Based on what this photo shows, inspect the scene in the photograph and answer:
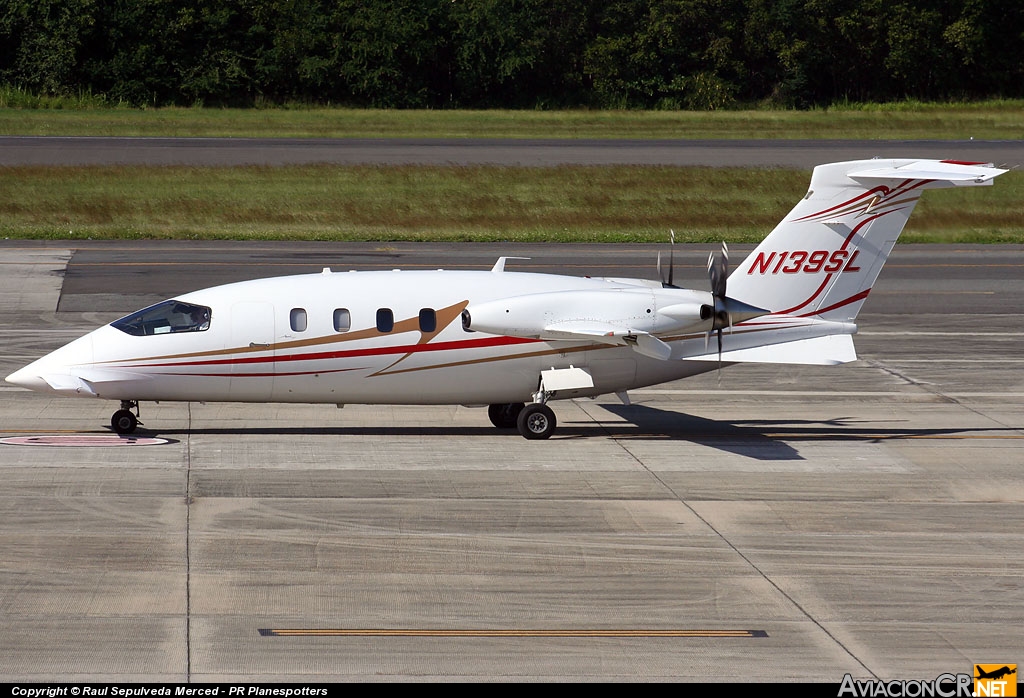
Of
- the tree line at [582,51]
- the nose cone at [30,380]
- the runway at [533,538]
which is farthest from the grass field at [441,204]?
the tree line at [582,51]

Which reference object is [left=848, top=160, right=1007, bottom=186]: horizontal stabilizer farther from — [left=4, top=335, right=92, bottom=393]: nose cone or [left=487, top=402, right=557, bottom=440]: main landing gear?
[left=4, top=335, right=92, bottom=393]: nose cone

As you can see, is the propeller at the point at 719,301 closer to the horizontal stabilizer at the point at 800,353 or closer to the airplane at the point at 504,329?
the airplane at the point at 504,329

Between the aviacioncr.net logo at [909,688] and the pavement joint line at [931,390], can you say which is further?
the pavement joint line at [931,390]

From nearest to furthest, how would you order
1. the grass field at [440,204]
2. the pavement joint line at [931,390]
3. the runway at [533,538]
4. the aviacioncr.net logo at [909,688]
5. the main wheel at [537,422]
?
the aviacioncr.net logo at [909,688], the runway at [533,538], the main wheel at [537,422], the pavement joint line at [931,390], the grass field at [440,204]

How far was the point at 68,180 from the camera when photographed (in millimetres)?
54469

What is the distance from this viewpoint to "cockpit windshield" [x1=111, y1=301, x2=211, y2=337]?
814 inches

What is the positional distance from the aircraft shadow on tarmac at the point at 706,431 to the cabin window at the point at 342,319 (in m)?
1.99

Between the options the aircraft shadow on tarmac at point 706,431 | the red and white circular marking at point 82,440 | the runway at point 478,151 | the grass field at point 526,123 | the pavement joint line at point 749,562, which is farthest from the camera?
the grass field at point 526,123

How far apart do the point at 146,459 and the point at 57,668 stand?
799 cm

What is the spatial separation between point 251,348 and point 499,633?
30.4 ft

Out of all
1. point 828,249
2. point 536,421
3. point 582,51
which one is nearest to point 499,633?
point 536,421

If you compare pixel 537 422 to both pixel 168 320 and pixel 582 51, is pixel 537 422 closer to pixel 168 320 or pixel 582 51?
pixel 168 320

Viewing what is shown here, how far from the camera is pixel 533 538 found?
16.1m

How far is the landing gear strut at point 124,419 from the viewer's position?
68.5 feet
